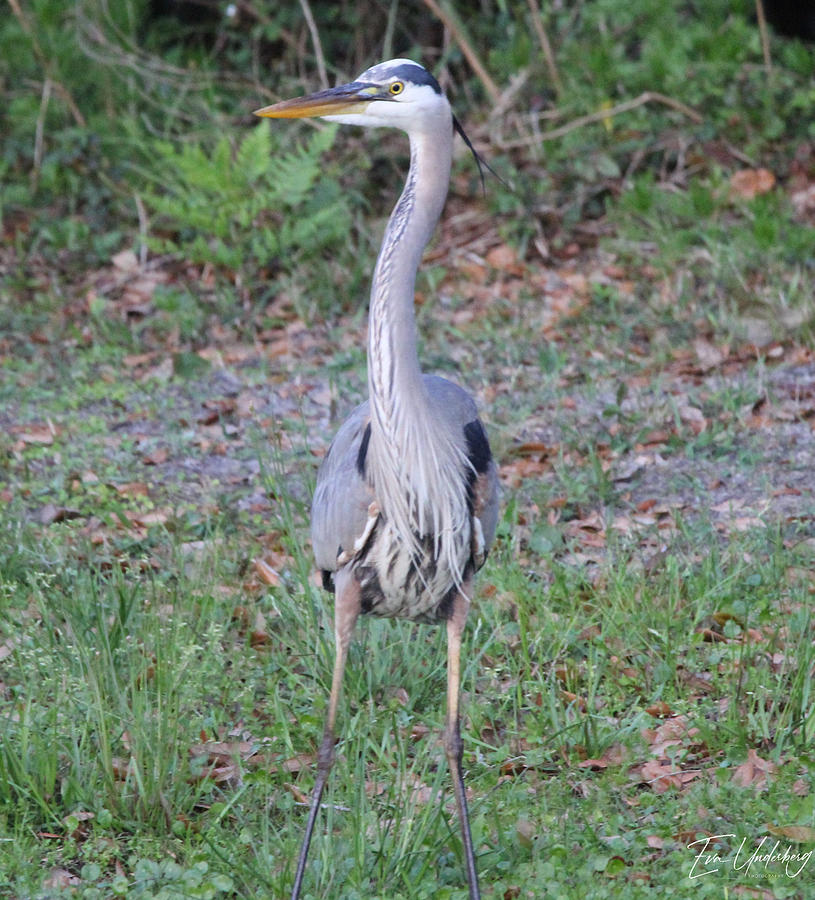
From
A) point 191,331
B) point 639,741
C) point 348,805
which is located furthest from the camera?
point 191,331

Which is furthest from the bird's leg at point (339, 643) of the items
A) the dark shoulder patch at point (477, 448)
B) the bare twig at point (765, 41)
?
the bare twig at point (765, 41)

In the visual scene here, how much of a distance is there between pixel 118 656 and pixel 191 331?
13.6 feet

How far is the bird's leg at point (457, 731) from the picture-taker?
11.3ft

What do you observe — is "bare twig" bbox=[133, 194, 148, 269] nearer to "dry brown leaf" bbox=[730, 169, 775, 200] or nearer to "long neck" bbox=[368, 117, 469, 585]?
"dry brown leaf" bbox=[730, 169, 775, 200]

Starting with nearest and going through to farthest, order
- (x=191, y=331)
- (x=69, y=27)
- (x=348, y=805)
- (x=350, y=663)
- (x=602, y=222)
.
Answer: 1. (x=348, y=805)
2. (x=350, y=663)
3. (x=191, y=331)
4. (x=602, y=222)
5. (x=69, y=27)

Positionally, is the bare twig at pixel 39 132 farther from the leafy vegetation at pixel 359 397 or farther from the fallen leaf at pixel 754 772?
the fallen leaf at pixel 754 772

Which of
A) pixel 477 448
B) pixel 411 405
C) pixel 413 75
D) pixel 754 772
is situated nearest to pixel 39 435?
pixel 477 448

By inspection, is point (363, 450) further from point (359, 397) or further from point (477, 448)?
point (359, 397)

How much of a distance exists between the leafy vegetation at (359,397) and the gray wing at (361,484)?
58 centimetres

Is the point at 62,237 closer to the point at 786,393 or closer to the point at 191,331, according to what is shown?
the point at 191,331

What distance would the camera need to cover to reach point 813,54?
9062mm

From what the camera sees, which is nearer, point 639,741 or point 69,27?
point 639,741

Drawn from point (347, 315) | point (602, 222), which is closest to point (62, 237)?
point (347, 315)

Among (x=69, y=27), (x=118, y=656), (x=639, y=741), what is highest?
(x=69, y=27)
